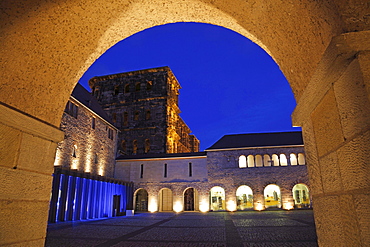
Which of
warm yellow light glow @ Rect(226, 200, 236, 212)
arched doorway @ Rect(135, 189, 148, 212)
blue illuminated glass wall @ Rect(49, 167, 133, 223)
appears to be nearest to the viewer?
blue illuminated glass wall @ Rect(49, 167, 133, 223)

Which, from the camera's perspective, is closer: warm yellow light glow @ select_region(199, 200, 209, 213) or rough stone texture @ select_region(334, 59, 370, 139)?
rough stone texture @ select_region(334, 59, 370, 139)

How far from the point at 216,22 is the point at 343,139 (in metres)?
2.64

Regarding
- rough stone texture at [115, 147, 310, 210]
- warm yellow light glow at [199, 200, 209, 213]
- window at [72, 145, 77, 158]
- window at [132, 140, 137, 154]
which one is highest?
window at [132, 140, 137, 154]

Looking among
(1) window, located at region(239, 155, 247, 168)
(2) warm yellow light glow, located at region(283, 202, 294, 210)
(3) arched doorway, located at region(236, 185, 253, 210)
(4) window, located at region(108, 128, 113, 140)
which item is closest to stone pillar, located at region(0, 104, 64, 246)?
(1) window, located at region(239, 155, 247, 168)

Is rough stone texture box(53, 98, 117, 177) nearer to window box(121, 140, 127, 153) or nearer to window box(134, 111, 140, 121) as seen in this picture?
window box(121, 140, 127, 153)

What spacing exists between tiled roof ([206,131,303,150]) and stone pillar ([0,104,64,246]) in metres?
24.7

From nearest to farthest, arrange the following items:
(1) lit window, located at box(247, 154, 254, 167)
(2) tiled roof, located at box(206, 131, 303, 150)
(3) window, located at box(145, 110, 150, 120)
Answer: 1. (2) tiled roof, located at box(206, 131, 303, 150)
2. (1) lit window, located at box(247, 154, 254, 167)
3. (3) window, located at box(145, 110, 150, 120)

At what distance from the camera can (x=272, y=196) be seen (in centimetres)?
3020

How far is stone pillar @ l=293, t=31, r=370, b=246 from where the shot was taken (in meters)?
1.68

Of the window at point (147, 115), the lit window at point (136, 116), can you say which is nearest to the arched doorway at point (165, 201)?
the window at point (147, 115)

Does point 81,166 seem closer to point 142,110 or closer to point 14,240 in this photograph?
point 142,110

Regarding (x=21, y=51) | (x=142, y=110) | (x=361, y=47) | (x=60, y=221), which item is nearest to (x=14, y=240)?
(x=21, y=51)

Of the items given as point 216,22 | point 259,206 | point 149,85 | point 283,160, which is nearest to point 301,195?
point 283,160

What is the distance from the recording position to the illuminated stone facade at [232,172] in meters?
25.9
